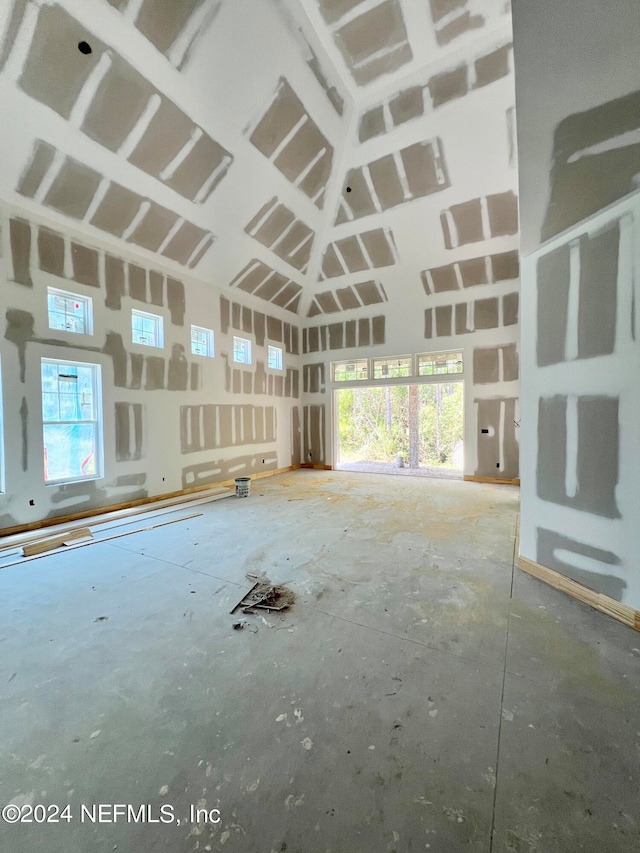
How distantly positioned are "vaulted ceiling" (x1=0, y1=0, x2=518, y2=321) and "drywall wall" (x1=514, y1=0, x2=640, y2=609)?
3.09 metres

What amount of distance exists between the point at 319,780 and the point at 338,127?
7.08 metres

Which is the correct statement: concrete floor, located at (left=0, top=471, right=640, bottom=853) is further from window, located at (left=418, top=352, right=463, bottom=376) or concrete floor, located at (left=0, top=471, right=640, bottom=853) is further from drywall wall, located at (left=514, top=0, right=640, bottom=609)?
window, located at (left=418, top=352, right=463, bottom=376)

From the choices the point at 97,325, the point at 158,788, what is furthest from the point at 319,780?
the point at 97,325

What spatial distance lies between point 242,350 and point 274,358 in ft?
3.61

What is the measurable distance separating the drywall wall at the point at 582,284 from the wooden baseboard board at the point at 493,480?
4388 millimetres

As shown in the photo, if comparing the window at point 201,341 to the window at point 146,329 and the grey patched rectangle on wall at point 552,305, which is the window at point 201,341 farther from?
the grey patched rectangle on wall at point 552,305

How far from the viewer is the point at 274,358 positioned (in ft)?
27.3

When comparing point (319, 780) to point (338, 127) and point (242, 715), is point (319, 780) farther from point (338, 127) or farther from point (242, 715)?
point (338, 127)

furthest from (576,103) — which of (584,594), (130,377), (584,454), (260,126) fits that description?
(130,377)

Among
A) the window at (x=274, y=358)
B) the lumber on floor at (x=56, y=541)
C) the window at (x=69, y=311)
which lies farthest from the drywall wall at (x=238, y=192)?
the lumber on floor at (x=56, y=541)

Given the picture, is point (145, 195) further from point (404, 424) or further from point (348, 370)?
point (404, 424)

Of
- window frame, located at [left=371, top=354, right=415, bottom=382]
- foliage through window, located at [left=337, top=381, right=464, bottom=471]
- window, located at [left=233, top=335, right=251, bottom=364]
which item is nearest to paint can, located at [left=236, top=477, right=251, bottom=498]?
window, located at [left=233, top=335, right=251, bottom=364]

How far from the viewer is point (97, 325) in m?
4.76

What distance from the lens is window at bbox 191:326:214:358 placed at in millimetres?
6262
